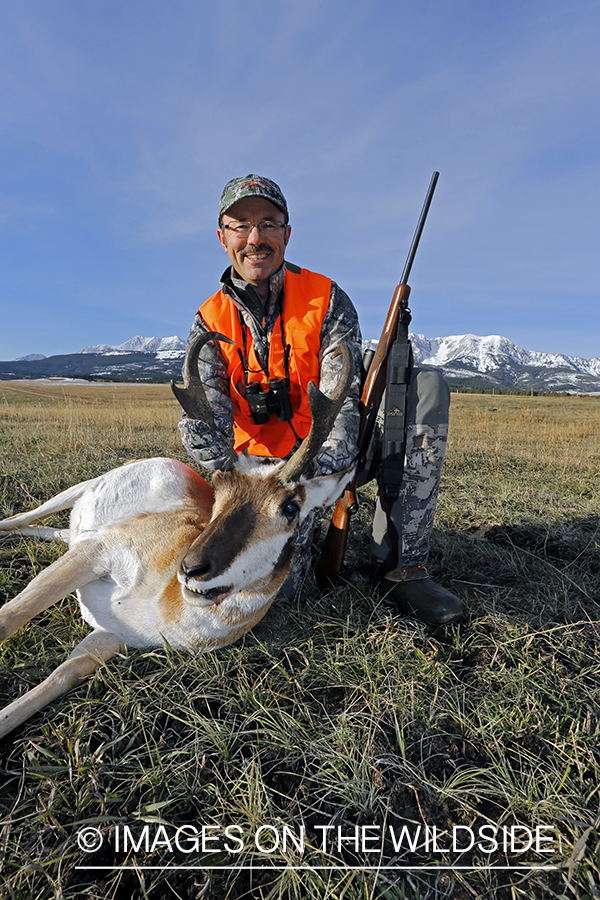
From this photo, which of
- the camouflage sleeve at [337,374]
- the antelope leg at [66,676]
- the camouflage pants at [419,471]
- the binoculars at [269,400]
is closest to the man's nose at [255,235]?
the camouflage sleeve at [337,374]

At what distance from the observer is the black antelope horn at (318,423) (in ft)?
10.3

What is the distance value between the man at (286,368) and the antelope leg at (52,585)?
54.6 inches

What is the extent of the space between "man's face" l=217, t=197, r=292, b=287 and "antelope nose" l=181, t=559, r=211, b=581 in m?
3.09

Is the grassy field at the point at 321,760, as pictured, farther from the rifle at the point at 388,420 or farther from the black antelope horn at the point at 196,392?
the black antelope horn at the point at 196,392

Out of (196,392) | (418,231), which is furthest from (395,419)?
(418,231)

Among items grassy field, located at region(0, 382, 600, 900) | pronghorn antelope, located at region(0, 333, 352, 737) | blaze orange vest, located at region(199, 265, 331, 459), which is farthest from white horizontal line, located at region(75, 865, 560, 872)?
blaze orange vest, located at region(199, 265, 331, 459)

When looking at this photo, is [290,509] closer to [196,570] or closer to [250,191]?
[196,570]

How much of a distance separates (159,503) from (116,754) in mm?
1954

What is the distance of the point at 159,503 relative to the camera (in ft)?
13.2

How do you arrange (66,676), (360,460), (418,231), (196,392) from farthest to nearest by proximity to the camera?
(418,231) → (360,460) → (196,392) → (66,676)

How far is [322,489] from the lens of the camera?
363 cm

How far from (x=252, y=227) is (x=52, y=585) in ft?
12.1

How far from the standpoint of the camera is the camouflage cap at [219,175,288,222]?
4352 mm

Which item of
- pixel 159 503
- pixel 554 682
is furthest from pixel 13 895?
pixel 554 682
